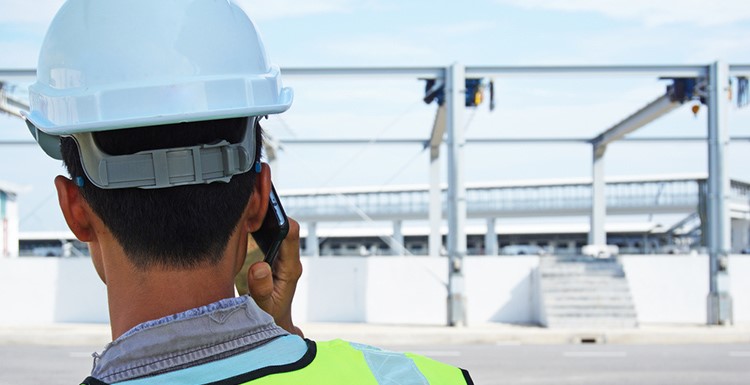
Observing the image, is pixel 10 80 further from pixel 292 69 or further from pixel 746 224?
pixel 746 224

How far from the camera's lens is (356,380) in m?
1.16

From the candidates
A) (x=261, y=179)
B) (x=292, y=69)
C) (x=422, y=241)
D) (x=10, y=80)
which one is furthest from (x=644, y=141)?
(x=422, y=241)

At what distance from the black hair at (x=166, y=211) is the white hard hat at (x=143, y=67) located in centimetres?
3

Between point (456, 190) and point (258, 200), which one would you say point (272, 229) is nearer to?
point (258, 200)

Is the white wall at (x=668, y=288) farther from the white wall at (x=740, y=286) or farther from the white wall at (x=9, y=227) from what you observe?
the white wall at (x=9, y=227)

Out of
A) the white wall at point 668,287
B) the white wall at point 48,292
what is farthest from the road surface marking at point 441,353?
the white wall at point 48,292

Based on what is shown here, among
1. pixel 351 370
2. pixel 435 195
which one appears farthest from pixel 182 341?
pixel 435 195

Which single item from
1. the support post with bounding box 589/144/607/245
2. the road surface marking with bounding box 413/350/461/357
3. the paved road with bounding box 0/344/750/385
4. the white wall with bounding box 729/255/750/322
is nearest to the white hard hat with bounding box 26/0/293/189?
the paved road with bounding box 0/344/750/385

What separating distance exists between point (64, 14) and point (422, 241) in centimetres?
5932

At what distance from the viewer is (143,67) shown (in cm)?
129

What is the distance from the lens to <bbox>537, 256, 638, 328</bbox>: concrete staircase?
1465 centimetres

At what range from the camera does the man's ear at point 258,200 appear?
1.37 m

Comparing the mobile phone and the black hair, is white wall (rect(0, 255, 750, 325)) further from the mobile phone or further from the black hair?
the black hair

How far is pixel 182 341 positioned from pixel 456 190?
13806 millimetres
